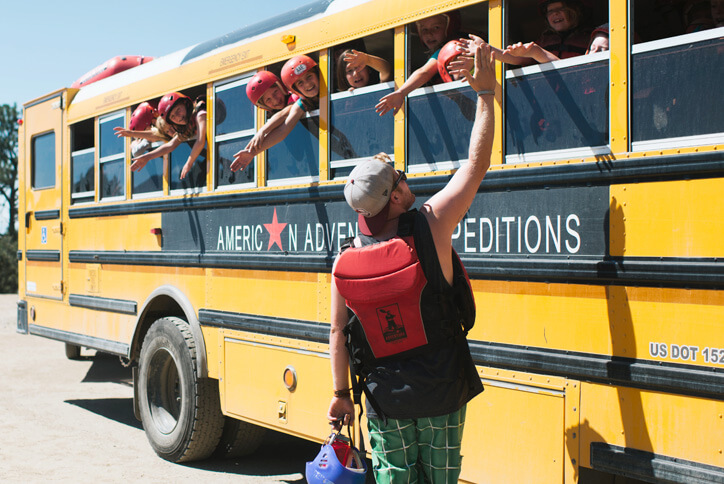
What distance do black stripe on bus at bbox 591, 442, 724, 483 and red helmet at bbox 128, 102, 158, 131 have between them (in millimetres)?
3960

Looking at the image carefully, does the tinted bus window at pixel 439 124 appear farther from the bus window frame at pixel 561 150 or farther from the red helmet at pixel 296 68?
the red helmet at pixel 296 68

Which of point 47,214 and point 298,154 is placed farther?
point 47,214

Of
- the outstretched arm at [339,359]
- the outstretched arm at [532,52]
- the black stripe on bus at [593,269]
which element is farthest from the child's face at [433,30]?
the outstretched arm at [339,359]

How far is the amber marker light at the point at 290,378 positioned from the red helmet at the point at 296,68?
162 centimetres

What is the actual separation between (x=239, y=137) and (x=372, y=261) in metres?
2.47

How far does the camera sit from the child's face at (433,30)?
354 centimetres

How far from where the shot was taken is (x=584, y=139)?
117 inches

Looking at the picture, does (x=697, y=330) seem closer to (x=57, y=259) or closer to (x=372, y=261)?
(x=372, y=261)

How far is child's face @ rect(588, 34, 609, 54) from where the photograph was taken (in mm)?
2957

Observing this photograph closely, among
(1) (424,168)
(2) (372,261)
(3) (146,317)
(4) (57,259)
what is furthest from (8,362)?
(2) (372,261)

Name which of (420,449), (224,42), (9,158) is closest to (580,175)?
(420,449)

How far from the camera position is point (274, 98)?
439 cm

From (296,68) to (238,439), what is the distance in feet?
8.83

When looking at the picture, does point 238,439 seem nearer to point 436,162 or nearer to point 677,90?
point 436,162
